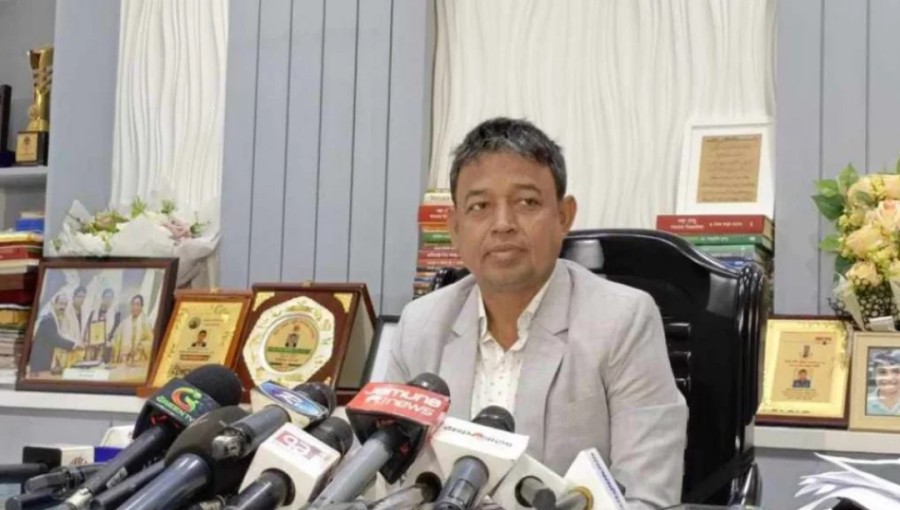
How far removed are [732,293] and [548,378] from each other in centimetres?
37

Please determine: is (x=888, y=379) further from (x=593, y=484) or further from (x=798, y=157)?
(x=593, y=484)

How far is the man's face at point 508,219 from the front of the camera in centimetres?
173

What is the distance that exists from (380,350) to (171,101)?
144 centimetres

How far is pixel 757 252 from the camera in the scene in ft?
9.00

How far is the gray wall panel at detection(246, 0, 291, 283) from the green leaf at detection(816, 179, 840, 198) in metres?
1.60

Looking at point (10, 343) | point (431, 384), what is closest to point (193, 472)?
point (431, 384)

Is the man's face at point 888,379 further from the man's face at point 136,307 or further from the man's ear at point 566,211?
the man's face at point 136,307

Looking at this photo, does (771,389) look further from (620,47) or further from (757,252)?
(620,47)

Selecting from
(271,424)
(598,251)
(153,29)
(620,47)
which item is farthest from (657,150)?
(271,424)

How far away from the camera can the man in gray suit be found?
167 cm

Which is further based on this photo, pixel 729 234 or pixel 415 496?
pixel 729 234

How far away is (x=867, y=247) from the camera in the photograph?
2457 millimetres

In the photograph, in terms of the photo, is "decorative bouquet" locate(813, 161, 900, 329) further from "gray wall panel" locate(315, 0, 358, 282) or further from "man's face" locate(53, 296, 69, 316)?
"man's face" locate(53, 296, 69, 316)

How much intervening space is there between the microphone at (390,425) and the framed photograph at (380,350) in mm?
1778
